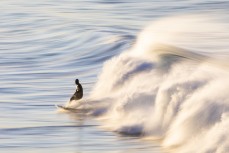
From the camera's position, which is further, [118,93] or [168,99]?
[118,93]

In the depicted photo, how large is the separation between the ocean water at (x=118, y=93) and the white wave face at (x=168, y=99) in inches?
0.7

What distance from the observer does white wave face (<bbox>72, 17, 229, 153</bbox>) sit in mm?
12180

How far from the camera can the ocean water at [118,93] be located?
1277 cm

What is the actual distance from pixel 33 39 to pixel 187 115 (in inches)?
732

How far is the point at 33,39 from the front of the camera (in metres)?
31.3

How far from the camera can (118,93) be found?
16734 millimetres

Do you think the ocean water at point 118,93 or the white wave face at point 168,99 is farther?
the ocean water at point 118,93

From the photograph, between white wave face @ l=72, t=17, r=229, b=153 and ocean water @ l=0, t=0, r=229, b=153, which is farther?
ocean water @ l=0, t=0, r=229, b=153

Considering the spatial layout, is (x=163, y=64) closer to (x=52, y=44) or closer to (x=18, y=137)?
(x=18, y=137)

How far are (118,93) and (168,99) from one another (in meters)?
2.53

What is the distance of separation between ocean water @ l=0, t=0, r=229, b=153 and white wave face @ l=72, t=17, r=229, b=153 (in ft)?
0.06

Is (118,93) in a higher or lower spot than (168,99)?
higher

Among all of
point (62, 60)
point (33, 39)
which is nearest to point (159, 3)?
point (33, 39)

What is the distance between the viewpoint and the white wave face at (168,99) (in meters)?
12.2
